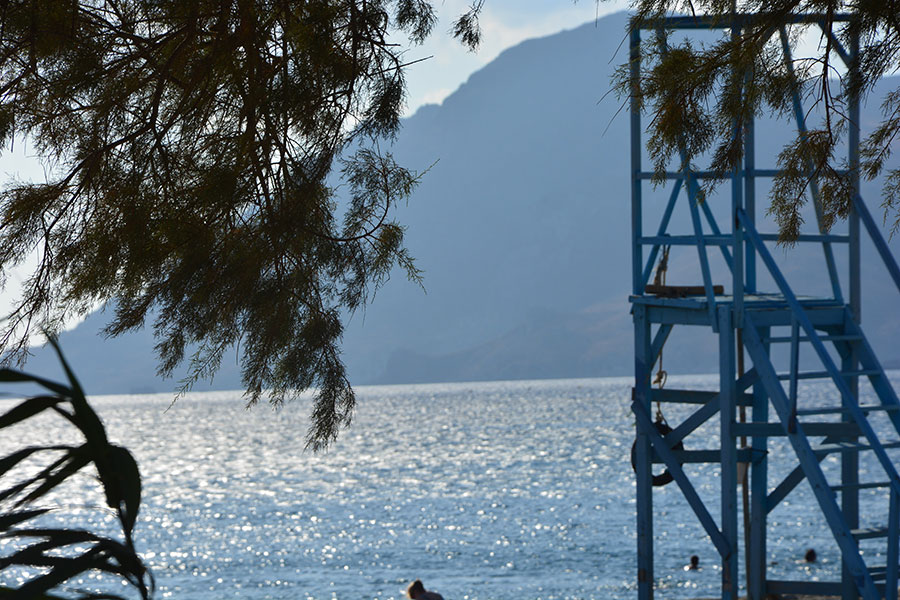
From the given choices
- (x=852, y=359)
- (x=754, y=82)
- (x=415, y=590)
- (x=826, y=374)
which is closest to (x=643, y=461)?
(x=852, y=359)

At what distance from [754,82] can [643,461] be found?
16.1 feet

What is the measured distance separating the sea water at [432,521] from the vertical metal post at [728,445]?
4.30ft

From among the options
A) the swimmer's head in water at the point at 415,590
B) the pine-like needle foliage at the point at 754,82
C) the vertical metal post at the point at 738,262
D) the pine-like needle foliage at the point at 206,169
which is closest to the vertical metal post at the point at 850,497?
the vertical metal post at the point at 738,262

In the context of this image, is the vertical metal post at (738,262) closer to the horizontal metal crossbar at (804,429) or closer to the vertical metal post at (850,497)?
the horizontal metal crossbar at (804,429)

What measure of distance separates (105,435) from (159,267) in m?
4.63

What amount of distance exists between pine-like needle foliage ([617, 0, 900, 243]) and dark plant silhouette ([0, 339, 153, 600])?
13.9 ft

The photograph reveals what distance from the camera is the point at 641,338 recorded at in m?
9.17

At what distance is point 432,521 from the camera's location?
105 feet

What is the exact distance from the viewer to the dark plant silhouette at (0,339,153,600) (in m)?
0.91

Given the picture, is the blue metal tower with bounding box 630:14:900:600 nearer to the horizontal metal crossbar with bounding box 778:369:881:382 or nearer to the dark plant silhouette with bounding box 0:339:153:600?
the horizontal metal crossbar with bounding box 778:369:881:382

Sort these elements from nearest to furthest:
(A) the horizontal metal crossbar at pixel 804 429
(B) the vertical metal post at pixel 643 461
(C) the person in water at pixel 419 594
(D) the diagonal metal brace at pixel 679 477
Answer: (A) the horizontal metal crossbar at pixel 804 429 → (D) the diagonal metal brace at pixel 679 477 → (B) the vertical metal post at pixel 643 461 → (C) the person in water at pixel 419 594

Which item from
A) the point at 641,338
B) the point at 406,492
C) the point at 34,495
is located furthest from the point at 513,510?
the point at 34,495

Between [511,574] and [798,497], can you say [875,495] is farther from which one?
[511,574]

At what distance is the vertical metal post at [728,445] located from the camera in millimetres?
7758
